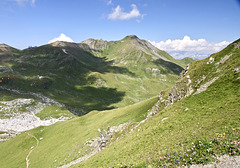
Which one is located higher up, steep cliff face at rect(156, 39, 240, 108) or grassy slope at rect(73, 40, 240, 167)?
steep cliff face at rect(156, 39, 240, 108)

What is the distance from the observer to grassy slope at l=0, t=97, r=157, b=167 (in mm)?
46906

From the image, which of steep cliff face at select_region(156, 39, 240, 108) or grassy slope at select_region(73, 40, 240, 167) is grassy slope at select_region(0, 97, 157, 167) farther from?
grassy slope at select_region(73, 40, 240, 167)

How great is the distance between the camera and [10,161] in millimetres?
56938

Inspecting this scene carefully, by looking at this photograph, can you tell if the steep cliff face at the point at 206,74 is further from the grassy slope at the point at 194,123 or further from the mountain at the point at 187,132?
the grassy slope at the point at 194,123

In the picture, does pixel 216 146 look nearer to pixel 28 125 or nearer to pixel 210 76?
pixel 210 76

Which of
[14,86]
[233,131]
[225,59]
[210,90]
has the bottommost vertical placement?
[233,131]

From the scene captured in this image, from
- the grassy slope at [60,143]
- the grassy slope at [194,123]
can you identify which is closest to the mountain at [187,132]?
the grassy slope at [194,123]

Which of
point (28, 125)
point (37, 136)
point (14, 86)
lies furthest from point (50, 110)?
point (14, 86)

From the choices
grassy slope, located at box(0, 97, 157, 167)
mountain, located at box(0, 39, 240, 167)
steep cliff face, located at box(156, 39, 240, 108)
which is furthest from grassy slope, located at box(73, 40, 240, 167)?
grassy slope, located at box(0, 97, 157, 167)

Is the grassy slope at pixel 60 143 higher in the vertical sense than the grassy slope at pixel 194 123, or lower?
lower

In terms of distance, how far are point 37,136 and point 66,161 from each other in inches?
1523

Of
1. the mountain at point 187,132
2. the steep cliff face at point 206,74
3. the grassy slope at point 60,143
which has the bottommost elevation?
Answer: the grassy slope at point 60,143

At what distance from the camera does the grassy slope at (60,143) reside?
4691 centimetres

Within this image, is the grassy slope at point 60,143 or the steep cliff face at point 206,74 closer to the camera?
the steep cliff face at point 206,74
